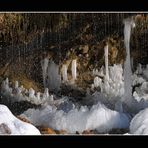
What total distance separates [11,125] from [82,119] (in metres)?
1.05

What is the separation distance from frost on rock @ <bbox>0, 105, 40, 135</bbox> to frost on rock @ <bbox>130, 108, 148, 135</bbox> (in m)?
1.39

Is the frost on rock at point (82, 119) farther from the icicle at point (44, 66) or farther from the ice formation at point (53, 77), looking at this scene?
the icicle at point (44, 66)

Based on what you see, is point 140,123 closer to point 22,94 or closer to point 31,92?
point 31,92

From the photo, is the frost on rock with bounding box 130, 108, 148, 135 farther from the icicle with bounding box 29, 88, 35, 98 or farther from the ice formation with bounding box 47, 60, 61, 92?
the icicle with bounding box 29, 88, 35, 98

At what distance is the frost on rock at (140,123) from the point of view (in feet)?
18.0

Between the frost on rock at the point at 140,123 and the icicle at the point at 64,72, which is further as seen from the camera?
the icicle at the point at 64,72

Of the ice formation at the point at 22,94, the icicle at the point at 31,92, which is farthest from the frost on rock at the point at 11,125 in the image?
the icicle at the point at 31,92

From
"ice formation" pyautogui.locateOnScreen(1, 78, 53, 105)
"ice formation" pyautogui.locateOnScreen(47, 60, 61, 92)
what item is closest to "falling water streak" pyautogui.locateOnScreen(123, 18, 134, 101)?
"ice formation" pyautogui.locateOnScreen(47, 60, 61, 92)

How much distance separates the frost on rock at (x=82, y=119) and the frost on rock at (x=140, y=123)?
102mm

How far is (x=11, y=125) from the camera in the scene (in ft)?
18.4

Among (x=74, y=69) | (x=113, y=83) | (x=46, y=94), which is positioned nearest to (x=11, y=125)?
(x=46, y=94)

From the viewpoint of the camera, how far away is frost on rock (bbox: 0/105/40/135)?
556cm
